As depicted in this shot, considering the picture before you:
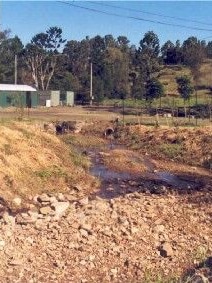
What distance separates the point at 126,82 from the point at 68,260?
6296 cm

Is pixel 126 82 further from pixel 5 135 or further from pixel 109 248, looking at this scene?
pixel 109 248

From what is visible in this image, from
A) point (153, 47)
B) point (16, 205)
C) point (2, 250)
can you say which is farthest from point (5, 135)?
point (153, 47)

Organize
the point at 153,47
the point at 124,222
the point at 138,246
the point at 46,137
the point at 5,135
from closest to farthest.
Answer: the point at 138,246
the point at 124,222
the point at 5,135
the point at 46,137
the point at 153,47

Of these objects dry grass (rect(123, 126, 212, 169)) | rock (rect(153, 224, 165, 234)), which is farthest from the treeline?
rock (rect(153, 224, 165, 234))

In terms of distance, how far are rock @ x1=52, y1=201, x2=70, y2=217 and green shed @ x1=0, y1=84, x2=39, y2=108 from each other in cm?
3431

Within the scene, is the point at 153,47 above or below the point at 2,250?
above

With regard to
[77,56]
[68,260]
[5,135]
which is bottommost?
[68,260]

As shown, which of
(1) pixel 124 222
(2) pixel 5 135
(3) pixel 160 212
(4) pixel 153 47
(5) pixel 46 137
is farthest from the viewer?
(4) pixel 153 47

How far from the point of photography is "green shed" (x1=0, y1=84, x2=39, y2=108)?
52250mm

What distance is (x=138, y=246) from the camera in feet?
42.4

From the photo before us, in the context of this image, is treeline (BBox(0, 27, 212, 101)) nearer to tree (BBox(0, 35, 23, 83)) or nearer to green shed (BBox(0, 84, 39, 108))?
tree (BBox(0, 35, 23, 83))

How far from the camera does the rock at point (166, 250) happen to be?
1245cm

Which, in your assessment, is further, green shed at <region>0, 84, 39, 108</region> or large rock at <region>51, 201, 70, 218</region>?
green shed at <region>0, 84, 39, 108</region>

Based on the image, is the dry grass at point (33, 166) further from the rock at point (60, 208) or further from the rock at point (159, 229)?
the rock at point (159, 229)
